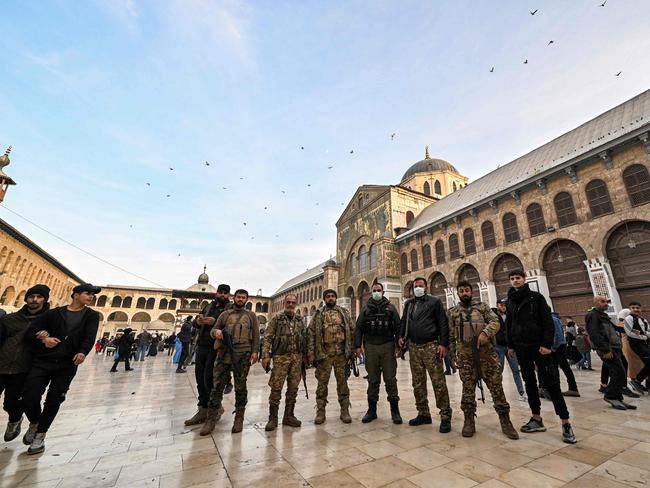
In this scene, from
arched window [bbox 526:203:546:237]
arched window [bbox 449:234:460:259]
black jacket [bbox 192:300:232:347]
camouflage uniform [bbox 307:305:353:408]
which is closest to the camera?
camouflage uniform [bbox 307:305:353:408]

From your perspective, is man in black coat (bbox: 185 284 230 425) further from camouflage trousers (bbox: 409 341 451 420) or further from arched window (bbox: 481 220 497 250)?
arched window (bbox: 481 220 497 250)

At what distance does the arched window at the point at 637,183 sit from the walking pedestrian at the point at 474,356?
1305 cm

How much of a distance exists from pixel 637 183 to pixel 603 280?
4082 mm

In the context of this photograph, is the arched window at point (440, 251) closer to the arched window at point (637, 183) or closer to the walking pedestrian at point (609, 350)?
the arched window at point (637, 183)

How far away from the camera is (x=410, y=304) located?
4.69 meters

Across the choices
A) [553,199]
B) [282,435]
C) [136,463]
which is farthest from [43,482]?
[553,199]

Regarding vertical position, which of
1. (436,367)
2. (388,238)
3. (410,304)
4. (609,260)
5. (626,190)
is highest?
(388,238)

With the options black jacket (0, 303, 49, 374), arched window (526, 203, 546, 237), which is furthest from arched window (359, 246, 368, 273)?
Result: black jacket (0, 303, 49, 374)

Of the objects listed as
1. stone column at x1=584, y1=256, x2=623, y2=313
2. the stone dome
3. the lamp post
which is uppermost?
the stone dome

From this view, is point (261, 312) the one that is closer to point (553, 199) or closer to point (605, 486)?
point (553, 199)

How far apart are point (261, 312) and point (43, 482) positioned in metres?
58.6

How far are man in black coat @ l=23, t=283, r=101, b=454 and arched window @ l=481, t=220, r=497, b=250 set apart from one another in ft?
60.8

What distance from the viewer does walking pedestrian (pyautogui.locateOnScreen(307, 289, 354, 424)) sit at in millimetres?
4559

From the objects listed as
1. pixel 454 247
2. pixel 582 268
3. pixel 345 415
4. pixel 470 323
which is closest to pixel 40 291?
pixel 345 415
